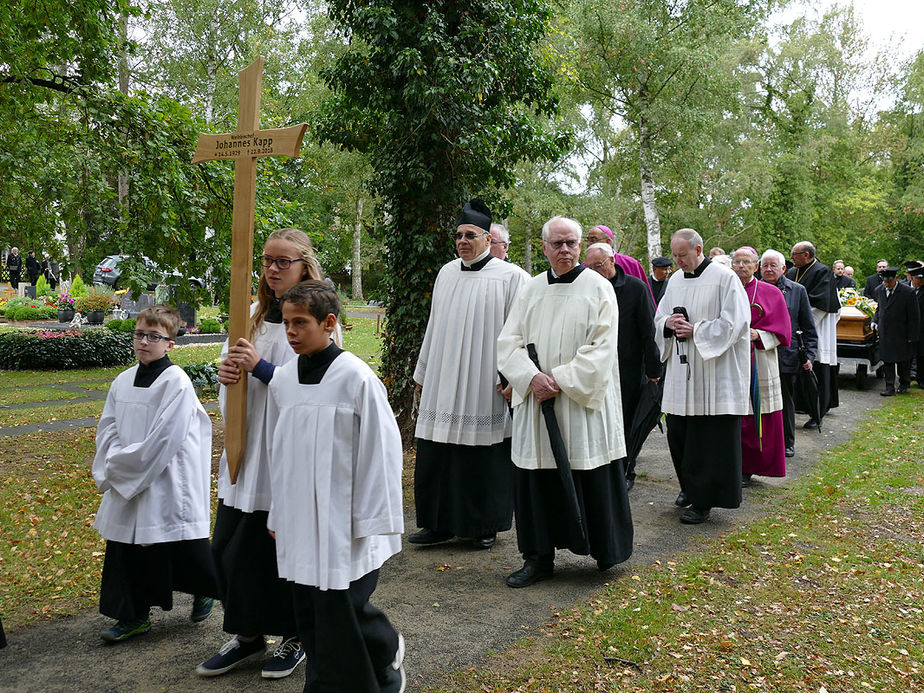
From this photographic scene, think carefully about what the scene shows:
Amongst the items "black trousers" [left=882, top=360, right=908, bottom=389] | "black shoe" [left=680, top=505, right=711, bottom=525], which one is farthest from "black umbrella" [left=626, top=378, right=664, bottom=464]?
"black trousers" [left=882, top=360, right=908, bottom=389]

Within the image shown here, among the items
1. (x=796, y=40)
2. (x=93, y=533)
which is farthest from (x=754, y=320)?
(x=796, y=40)

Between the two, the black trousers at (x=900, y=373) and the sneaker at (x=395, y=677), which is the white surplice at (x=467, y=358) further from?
the black trousers at (x=900, y=373)

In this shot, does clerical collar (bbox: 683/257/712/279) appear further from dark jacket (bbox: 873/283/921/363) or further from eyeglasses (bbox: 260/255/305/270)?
dark jacket (bbox: 873/283/921/363)

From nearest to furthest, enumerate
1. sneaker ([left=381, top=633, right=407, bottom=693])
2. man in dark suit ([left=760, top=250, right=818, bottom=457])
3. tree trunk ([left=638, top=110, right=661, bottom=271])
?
sneaker ([left=381, top=633, right=407, bottom=693])
man in dark suit ([left=760, top=250, right=818, bottom=457])
tree trunk ([left=638, top=110, right=661, bottom=271])

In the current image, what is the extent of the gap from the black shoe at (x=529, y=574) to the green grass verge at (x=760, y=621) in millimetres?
401

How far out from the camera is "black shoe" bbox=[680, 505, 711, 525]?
6215mm

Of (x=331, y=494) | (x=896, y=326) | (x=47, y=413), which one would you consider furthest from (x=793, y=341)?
(x=47, y=413)

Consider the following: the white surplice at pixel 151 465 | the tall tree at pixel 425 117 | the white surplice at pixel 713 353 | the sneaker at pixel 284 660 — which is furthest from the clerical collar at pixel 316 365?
the tall tree at pixel 425 117

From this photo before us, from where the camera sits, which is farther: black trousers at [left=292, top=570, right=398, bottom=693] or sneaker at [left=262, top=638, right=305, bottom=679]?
sneaker at [left=262, top=638, right=305, bottom=679]

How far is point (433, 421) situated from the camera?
560cm

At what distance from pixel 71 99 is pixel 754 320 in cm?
809

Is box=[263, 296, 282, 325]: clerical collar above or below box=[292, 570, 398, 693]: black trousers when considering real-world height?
above

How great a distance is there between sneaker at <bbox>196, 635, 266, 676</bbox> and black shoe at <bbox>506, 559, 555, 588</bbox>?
5.40 ft

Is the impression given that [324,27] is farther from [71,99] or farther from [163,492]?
[163,492]
